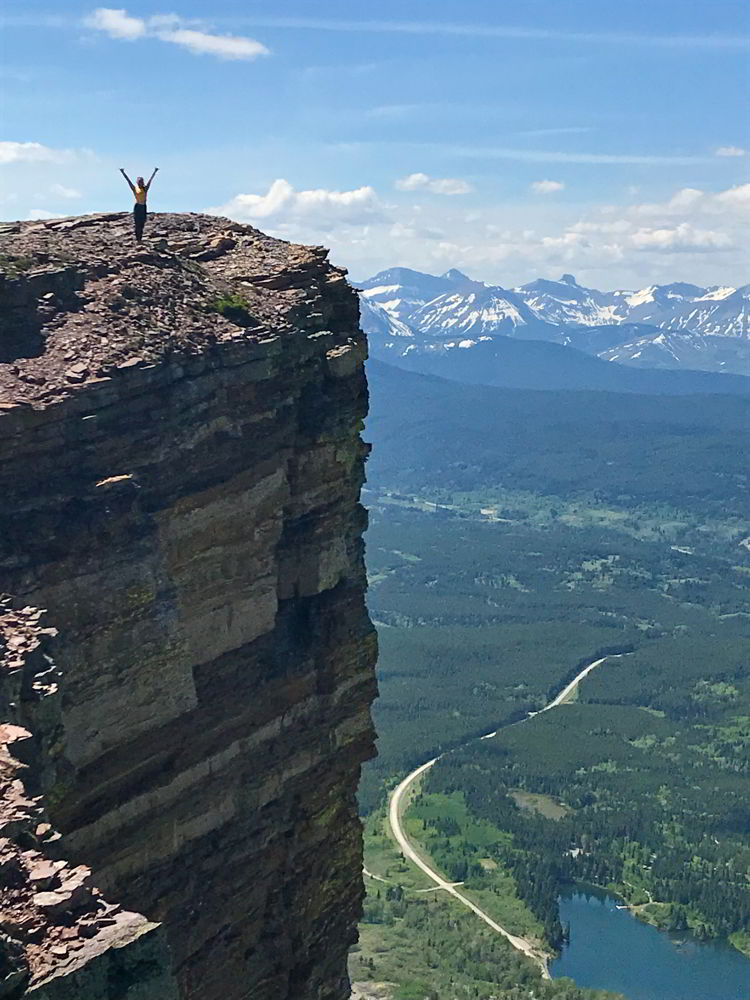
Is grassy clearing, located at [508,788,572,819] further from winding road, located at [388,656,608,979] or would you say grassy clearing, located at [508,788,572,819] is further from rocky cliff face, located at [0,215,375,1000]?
rocky cliff face, located at [0,215,375,1000]

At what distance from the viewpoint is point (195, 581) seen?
28.4m

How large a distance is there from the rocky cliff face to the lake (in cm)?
11186

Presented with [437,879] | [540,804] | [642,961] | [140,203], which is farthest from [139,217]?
[540,804]

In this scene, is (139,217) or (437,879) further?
(437,879)

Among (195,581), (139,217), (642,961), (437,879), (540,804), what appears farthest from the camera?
(540,804)

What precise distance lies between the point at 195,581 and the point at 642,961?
129m

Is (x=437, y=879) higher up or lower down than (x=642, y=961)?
higher up

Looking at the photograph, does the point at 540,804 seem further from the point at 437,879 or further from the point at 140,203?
Answer: the point at 140,203

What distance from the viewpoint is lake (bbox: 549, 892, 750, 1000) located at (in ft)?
445

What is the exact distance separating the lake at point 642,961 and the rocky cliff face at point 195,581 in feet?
367

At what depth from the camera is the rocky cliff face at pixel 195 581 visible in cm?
2500

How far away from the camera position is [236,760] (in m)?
29.7

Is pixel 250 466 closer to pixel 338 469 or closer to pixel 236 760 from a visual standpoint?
pixel 338 469

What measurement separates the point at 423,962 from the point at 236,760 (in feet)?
353
